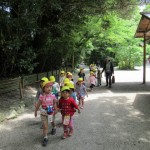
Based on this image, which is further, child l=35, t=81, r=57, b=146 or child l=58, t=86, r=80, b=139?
child l=58, t=86, r=80, b=139

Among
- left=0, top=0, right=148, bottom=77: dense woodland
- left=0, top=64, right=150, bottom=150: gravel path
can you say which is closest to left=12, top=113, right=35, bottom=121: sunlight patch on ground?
left=0, top=64, right=150, bottom=150: gravel path

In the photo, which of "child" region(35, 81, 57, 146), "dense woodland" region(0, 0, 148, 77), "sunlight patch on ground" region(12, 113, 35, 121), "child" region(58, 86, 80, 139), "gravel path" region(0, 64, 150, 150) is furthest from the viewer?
"dense woodland" region(0, 0, 148, 77)

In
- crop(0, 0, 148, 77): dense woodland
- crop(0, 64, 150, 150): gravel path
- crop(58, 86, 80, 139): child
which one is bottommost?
crop(0, 64, 150, 150): gravel path

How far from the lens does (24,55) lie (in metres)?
12.1

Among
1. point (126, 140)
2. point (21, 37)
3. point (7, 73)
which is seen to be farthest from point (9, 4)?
point (126, 140)

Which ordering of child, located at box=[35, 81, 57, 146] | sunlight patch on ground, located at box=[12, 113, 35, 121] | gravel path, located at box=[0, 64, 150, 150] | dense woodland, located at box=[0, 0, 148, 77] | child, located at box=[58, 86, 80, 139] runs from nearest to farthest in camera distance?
A: gravel path, located at box=[0, 64, 150, 150], child, located at box=[35, 81, 57, 146], child, located at box=[58, 86, 80, 139], sunlight patch on ground, located at box=[12, 113, 35, 121], dense woodland, located at box=[0, 0, 148, 77]

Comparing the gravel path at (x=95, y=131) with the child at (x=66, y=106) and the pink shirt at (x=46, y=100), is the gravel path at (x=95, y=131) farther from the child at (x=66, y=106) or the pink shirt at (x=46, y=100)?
the pink shirt at (x=46, y=100)

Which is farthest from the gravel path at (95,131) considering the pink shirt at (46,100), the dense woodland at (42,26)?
the dense woodland at (42,26)

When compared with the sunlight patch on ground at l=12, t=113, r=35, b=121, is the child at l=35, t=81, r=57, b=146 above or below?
above

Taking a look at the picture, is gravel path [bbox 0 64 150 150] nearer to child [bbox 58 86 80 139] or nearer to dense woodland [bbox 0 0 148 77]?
child [bbox 58 86 80 139]

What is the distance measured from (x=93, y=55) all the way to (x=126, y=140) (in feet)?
138

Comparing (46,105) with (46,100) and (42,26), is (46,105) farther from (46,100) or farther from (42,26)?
(42,26)

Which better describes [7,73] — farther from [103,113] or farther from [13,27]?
[103,113]

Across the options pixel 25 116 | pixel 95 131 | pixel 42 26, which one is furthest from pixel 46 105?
pixel 42 26
